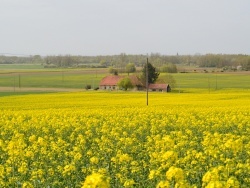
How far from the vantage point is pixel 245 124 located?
51.0 ft

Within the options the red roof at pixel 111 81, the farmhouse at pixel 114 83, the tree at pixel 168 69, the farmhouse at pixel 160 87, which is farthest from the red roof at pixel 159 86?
the tree at pixel 168 69

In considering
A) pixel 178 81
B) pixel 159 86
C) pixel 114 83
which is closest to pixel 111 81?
pixel 114 83

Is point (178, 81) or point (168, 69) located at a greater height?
point (168, 69)

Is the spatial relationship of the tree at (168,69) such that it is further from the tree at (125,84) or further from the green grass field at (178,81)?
the tree at (125,84)

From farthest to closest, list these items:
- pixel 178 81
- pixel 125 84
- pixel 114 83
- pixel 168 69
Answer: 1. pixel 168 69
2. pixel 178 81
3. pixel 114 83
4. pixel 125 84

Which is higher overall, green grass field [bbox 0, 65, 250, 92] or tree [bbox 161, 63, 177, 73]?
tree [bbox 161, 63, 177, 73]

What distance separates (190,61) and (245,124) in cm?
17815

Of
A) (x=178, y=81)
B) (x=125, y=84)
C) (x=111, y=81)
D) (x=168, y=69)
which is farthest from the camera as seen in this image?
(x=168, y=69)

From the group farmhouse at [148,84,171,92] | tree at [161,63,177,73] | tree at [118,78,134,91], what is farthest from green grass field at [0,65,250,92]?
tree at [118,78,134,91]

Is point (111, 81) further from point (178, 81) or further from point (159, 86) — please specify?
point (178, 81)

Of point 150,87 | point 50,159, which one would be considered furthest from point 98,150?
point 150,87

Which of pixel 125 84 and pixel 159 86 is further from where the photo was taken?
pixel 125 84

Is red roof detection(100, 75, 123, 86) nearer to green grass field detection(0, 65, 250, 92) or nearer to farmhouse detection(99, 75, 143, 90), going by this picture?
farmhouse detection(99, 75, 143, 90)

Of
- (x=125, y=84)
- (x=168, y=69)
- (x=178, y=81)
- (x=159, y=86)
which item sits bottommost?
(x=178, y=81)
